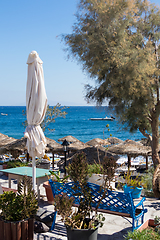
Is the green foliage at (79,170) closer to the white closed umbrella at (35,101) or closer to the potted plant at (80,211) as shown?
the potted plant at (80,211)

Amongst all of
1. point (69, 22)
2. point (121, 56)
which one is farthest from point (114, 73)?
point (69, 22)

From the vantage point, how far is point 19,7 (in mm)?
6590

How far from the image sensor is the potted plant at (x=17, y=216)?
2.73 metres

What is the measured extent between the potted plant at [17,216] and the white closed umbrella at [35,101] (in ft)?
4.98

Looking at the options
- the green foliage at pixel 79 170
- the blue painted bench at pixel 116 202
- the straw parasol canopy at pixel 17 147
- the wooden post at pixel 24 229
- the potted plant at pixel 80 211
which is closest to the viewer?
the potted plant at pixel 80 211

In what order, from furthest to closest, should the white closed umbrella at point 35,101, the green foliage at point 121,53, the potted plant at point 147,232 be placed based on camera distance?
the green foliage at point 121,53 → the white closed umbrella at point 35,101 → the potted plant at point 147,232

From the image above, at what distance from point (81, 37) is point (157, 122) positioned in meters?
4.52

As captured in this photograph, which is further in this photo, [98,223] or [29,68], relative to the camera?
[29,68]

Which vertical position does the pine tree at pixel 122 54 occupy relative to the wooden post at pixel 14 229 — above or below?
above

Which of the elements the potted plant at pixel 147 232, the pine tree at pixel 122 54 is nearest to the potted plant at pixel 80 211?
the potted plant at pixel 147 232

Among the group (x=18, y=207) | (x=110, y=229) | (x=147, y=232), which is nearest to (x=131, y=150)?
(x=110, y=229)

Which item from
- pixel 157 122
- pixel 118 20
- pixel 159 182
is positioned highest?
pixel 118 20

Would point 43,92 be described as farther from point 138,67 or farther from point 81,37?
point 81,37

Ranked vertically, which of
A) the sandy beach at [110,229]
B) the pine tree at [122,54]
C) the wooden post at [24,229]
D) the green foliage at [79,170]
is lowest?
the sandy beach at [110,229]
